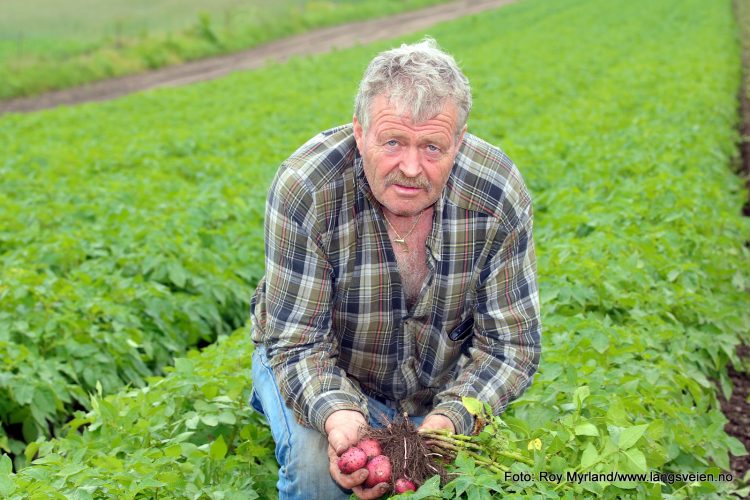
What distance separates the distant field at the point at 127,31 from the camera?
21.7 m

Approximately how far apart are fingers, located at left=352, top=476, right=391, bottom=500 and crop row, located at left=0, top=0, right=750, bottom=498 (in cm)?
18

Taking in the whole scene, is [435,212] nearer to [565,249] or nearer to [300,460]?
A: [300,460]

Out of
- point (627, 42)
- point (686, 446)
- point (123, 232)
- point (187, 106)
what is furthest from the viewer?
point (627, 42)

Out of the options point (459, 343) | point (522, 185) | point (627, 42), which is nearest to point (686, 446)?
point (459, 343)

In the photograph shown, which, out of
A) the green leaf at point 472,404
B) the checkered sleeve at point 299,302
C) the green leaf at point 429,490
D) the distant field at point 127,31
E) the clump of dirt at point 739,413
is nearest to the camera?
the green leaf at point 429,490

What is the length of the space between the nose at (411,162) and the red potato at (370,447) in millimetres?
807

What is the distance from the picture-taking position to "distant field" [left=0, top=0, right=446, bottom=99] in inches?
853

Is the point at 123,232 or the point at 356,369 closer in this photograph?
the point at 356,369

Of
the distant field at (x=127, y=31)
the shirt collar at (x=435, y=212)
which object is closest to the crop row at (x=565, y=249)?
the shirt collar at (x=435, y=212)

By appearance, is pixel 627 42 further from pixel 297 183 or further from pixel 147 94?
pixel 297 183

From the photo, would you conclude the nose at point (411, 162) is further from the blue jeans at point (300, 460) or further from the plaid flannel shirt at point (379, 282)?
the blue jeans at point (300, 460)

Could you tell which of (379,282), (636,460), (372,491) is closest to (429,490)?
(372,491)

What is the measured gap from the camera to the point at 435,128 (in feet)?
9.12

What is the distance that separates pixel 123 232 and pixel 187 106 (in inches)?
359
